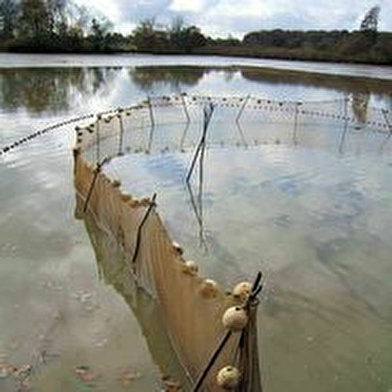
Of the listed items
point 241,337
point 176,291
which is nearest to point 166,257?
point 176,291

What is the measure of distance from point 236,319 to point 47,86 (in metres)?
31.9

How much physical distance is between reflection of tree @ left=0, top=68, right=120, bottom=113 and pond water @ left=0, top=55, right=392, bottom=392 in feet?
19.5

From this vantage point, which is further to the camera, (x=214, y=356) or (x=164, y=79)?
(x=164, y=79)

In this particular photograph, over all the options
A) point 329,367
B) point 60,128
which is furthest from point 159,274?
point 60,128

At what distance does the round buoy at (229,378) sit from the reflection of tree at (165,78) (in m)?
32.9

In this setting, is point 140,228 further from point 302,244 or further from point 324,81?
point 324,81

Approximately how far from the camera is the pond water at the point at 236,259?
25.1ft

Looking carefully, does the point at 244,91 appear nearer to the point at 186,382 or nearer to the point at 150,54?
the point at 186,382

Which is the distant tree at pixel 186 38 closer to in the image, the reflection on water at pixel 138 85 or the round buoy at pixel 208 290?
the reflection on water at pixel 138 85

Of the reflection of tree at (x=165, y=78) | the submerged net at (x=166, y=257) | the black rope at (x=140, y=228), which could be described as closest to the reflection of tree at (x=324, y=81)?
the reflection of tree at (x=165, y=78)

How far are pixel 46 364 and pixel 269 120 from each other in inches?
769

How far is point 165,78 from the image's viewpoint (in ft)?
152

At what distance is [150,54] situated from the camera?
91.9 meters

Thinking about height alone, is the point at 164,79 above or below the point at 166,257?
below
